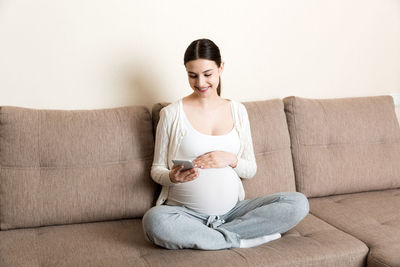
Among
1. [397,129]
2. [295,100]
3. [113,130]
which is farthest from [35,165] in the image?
[397,129]

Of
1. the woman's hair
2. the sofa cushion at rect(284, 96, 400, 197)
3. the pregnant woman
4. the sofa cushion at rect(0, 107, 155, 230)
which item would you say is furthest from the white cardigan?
the sofa cushion at rect(284, 96, 400, 197)

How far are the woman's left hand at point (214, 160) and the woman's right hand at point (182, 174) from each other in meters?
0.06

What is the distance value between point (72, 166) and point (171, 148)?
455 millimetres

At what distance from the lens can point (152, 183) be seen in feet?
7.37

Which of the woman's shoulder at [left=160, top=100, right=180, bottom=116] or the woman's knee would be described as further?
the woman's shoulder at [left=160, top=100, right=180, bottom=116]

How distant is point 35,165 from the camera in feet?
6.94

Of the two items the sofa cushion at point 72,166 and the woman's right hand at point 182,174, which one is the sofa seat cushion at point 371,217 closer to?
the woman's right hand at point 182,174

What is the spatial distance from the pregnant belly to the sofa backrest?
0.88 feet

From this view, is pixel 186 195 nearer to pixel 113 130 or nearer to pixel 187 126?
pixel 187 126

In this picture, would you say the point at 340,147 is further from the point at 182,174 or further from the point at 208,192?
the point at 182,174

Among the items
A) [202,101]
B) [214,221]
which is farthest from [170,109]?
[214,221]

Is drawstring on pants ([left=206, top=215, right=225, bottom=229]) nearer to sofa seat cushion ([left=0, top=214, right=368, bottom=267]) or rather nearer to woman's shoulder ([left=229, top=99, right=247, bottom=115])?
sofa seat cushion ([left=0, top=214, right=368, bottom=267])

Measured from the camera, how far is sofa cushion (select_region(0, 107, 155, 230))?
6.82 feet

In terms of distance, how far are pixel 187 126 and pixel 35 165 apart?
70 cm
